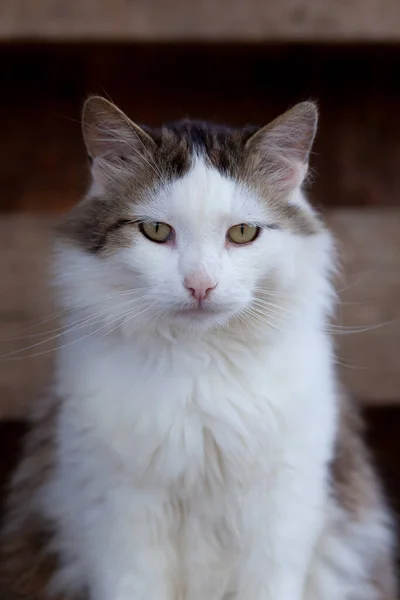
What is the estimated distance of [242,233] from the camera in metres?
1.30

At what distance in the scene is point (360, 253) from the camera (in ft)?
6.64

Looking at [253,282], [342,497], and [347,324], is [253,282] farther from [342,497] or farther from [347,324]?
[347,324]

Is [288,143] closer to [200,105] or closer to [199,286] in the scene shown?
[199,286]

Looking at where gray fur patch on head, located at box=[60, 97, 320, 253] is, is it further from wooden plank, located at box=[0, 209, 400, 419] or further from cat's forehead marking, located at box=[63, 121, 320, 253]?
wooden plank, located at box=[0, 209, 400, 419]

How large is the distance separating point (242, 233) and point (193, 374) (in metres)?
0.25

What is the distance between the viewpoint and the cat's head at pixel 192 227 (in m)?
1.26

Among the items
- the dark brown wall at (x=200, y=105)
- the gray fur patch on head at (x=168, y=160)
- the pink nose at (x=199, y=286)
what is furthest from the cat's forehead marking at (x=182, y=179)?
the dark brown wall at (x=200, y=105)

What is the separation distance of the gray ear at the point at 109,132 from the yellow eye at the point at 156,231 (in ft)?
0.45

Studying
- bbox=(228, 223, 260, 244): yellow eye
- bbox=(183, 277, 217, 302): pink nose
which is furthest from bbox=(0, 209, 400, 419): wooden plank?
bbox=(183, 277, 217, 302): pink nose

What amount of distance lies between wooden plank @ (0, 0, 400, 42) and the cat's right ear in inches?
25.3

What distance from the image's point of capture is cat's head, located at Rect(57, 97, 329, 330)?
126 centimetres

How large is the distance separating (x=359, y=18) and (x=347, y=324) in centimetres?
73

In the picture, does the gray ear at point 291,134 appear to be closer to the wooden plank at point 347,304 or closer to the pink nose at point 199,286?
the pink nose at point 199,286

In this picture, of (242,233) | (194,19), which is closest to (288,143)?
(242,233)
